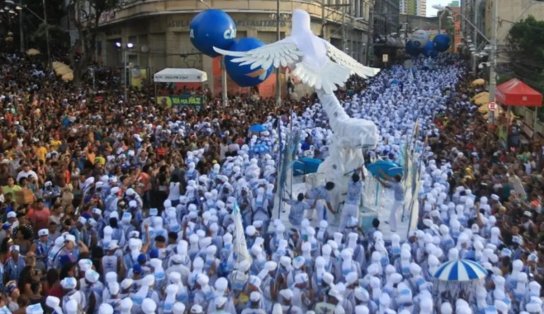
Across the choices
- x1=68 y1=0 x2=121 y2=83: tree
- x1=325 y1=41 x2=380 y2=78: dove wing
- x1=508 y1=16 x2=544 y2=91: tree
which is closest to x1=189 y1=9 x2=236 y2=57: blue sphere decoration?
x1=68 y1=0 x2=121 y2=83: tree

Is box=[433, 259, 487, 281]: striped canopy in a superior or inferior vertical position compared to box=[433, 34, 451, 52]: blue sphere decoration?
inferior

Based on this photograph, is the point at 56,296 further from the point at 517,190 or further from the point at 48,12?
the point at 48,12

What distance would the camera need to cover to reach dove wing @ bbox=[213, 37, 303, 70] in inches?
499

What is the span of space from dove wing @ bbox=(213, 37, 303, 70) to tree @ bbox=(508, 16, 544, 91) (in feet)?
75.0

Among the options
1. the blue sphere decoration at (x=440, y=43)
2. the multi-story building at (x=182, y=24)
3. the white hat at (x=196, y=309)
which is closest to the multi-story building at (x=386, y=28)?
the blue sphere decoration at (x=440, y=43)

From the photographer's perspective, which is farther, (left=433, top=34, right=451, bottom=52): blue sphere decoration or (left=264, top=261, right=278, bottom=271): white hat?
(left=433, top=34, right=451, bottom=52): blue sphere decoration

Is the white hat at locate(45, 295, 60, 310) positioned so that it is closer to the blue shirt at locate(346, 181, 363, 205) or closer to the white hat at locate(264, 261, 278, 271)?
the white hat at locate(264, 261, 278, 271)

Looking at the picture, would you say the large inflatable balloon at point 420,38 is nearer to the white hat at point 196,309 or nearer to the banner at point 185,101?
the banner at point 185,101

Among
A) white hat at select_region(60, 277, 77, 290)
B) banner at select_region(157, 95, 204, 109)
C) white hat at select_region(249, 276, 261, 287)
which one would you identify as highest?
banner at select_region(157, 95, 204, 109)

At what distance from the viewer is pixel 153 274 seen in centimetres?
814

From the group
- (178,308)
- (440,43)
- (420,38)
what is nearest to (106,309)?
(178,308)

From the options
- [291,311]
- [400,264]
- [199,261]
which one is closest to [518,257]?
[400,264]

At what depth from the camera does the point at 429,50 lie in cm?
7700

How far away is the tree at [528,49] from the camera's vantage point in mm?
34562
